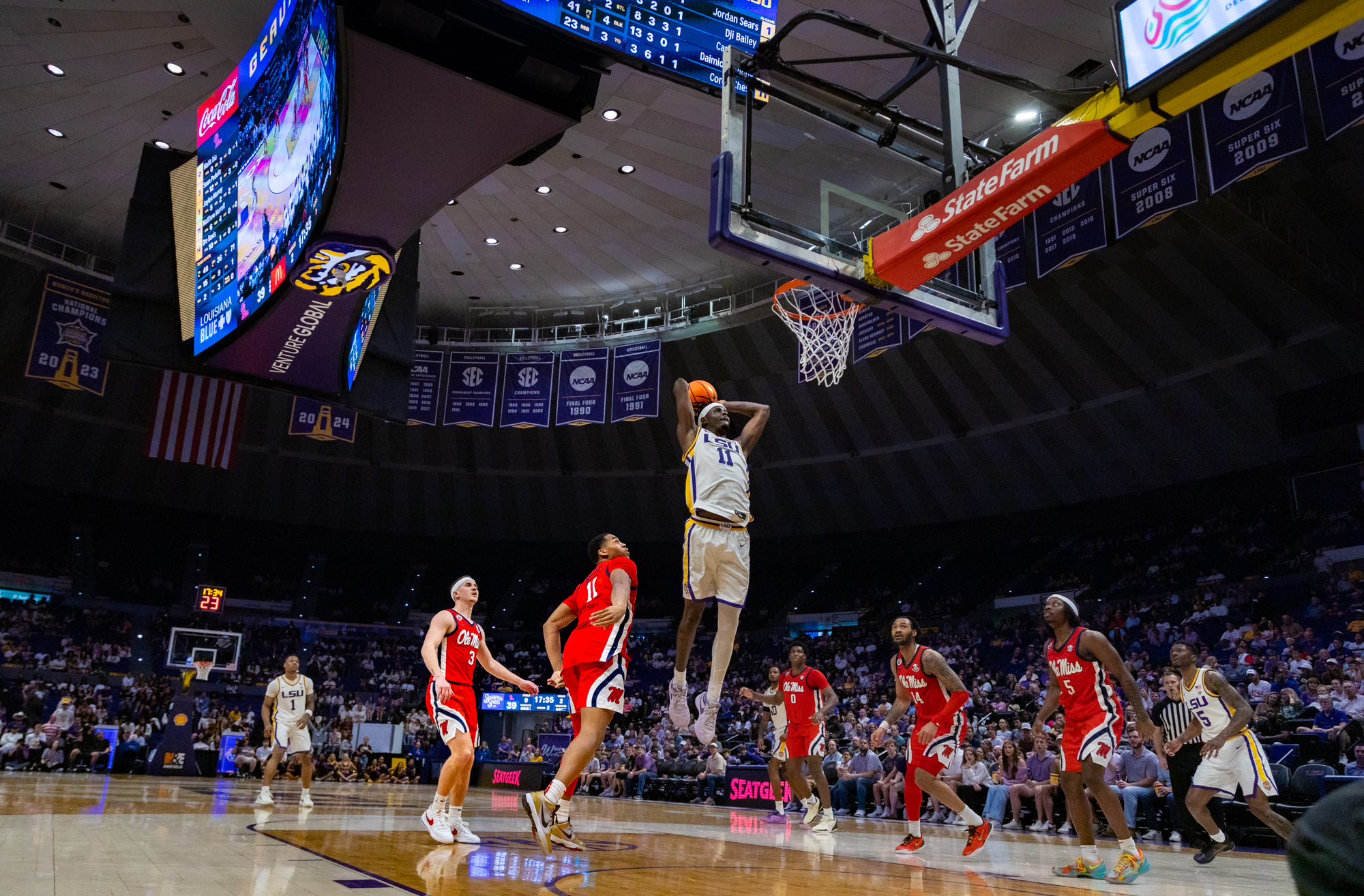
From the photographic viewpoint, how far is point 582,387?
20500 mm

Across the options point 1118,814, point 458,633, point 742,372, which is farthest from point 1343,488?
point 458,633

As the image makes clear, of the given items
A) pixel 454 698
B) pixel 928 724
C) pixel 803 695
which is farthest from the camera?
pixel 803 695

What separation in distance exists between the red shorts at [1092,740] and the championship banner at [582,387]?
14444 mm

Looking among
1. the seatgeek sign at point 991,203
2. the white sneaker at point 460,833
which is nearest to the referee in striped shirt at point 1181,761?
the seatgeek sign at point 991,203

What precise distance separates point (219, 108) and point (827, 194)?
25.9 ft

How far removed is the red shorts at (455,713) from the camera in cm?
682

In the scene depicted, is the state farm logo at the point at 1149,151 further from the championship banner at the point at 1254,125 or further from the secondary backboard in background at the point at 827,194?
the secondary backboard in background at the point at 827,194

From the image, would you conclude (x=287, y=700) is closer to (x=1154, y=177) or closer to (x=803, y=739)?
(x=803, y=739)

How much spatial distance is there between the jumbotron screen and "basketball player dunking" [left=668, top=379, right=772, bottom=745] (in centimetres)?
489

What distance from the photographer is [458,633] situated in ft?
23.8

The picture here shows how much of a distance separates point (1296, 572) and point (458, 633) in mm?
18894

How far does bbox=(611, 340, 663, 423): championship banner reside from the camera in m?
19.8

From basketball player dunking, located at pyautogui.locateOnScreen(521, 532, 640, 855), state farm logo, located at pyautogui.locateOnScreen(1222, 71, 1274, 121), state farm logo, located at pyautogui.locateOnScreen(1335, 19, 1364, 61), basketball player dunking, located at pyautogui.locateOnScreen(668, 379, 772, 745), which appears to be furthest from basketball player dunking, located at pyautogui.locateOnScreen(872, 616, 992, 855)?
state farm logo, located at pyautogui.locateOnScreen(1335, 19, 1364, 61)

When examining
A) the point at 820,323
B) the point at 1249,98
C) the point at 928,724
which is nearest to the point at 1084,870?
the point at 928,724
